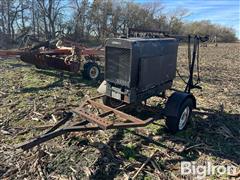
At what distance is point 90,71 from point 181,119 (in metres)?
4.53

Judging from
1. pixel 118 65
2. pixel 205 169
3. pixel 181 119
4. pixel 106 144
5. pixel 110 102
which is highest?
pixel 118 65

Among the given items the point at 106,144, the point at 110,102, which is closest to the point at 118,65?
the point at 110,102

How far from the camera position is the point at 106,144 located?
4488mm

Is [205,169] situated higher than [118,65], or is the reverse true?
[118,65]

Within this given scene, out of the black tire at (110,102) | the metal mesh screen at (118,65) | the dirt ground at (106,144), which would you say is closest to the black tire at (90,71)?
the dirt ground at (106,144)

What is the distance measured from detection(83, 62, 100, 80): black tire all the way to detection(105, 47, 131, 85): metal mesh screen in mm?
4089

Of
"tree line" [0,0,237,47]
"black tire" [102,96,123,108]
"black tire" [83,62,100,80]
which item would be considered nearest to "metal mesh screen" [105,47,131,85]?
"black tire" [102,96,123,108]

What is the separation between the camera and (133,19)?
1177 inches

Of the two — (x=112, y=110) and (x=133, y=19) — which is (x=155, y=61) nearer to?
(x=112, y=110)

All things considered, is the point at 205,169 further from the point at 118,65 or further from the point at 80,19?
the point at 80,19

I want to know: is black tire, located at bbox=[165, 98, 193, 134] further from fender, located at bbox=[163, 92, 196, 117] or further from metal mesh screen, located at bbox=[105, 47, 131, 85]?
metal mesh screen, located at bbox=[105, 47, 131, 85]

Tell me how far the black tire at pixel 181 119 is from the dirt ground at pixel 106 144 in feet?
0.45

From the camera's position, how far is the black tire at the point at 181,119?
473 cm

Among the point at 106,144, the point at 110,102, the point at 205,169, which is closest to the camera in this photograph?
the point at 205,169
